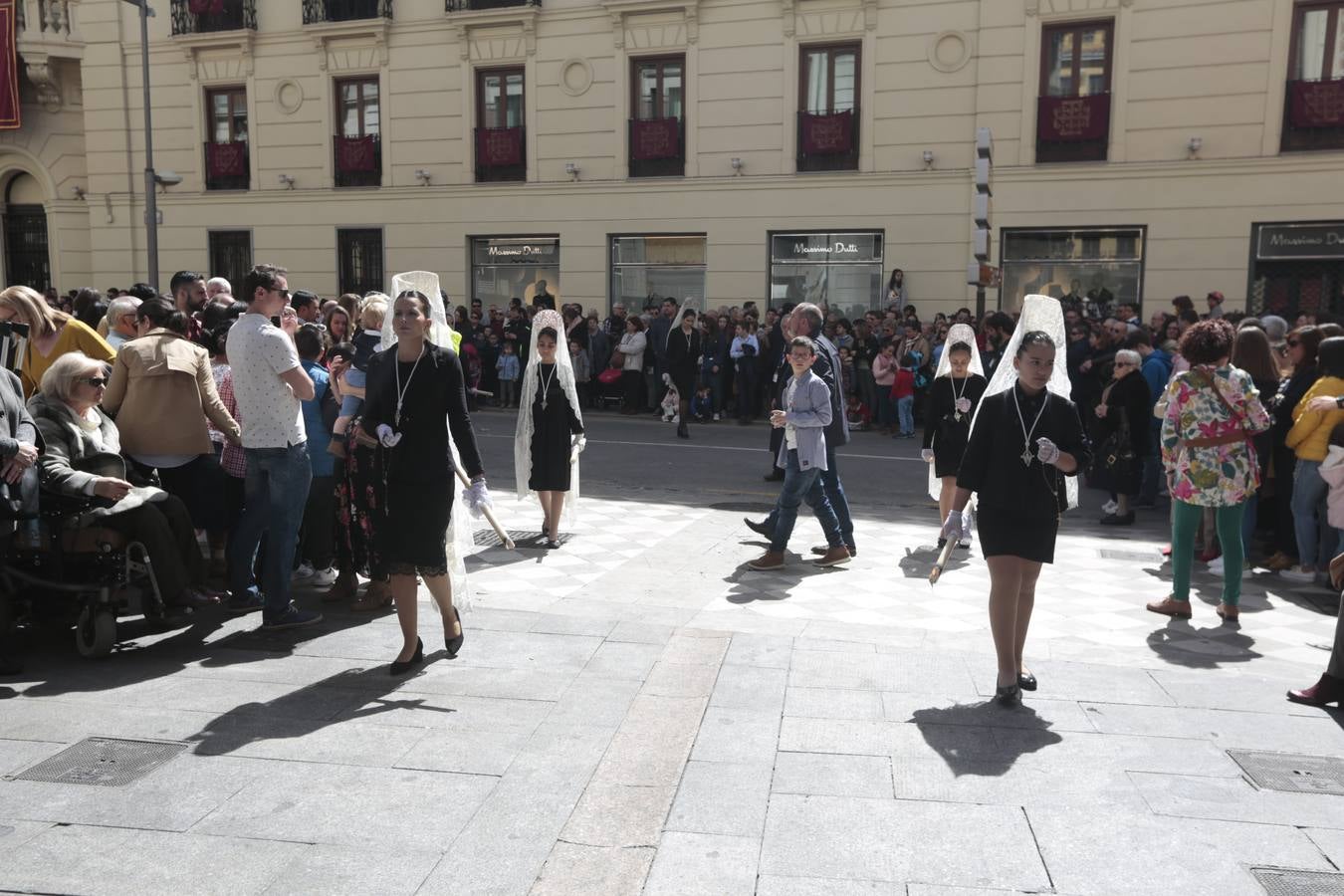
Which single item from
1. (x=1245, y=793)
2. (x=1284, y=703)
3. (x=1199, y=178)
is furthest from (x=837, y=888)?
(x=1199, y=178)

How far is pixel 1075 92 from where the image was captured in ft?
63.9

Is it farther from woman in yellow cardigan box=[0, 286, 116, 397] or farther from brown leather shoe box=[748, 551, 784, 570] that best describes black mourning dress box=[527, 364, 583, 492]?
woman in yellow cardigan box=[0, 286, 116, 397]

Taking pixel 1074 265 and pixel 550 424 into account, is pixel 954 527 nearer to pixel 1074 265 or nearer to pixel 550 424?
pixel 550 424

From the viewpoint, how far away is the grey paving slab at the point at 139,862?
364cm

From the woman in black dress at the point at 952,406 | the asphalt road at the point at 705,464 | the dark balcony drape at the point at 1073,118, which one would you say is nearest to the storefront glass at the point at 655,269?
the asphalt road at the point at 705,464

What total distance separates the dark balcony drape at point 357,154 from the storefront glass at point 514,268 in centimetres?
288

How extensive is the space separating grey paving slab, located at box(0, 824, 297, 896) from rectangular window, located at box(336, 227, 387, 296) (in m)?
21.7

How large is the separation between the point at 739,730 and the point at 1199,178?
17140 millimetres

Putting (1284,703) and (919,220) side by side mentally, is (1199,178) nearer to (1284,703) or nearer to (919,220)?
(919,220)

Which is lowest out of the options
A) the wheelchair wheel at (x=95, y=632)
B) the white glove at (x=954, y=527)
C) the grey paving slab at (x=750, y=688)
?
the grey paving slab at (x=750, y=688)

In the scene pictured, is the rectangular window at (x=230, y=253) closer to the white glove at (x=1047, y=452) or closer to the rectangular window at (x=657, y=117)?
the rectangular window at (x=657, y=117)

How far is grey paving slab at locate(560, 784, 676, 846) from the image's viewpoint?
403cm

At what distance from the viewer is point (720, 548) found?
912 centimetres

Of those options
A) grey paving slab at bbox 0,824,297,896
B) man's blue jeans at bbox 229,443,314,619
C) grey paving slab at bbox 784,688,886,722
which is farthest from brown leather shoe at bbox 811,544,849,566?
grey paving slab at bbox 0,824,297,896
